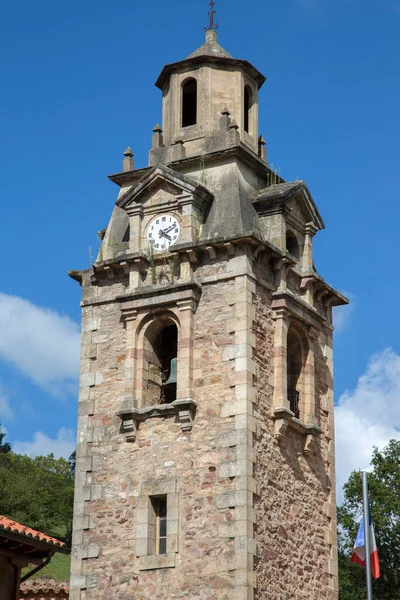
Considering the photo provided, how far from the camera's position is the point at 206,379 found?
28.3 metres

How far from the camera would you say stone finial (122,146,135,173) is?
1288 inches

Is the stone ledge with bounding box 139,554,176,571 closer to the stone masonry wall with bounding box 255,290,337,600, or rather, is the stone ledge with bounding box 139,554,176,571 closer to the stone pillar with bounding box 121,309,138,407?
the stone masonry wall with bounding box 255,290,337,600

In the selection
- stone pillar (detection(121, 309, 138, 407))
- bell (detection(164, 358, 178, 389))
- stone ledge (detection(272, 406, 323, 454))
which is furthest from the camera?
bell (detection(164, 358, 178, 389))

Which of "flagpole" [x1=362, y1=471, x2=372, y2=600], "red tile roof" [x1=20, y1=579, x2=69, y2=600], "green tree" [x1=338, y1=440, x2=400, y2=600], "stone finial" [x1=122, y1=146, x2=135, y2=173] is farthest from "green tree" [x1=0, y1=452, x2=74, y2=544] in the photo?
"flagpole" [x1=362, y1=471, x2=372, y2=600]

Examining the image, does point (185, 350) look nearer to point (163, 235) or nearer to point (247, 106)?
point (163, 235)

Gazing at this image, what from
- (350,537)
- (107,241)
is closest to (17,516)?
(350,537)

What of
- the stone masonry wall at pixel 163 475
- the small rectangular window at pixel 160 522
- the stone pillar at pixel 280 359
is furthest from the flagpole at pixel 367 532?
the small rectangular window at pixel 160 522

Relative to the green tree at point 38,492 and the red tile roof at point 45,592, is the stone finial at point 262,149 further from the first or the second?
the green tree at point 38,492

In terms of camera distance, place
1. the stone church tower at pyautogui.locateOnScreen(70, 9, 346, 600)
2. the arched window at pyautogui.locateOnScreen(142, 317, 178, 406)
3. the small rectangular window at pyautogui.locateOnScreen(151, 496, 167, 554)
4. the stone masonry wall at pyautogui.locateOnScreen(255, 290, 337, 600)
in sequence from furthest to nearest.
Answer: the arched window at pyautogui.locateOnScreen(142, 317, 178, 406) → the small rectangular window at pyautogui.locateOnScreen(151, 496, 167, 554) → the stone masonry wall at pyautogui.locateOnScreen(255, 290, 337, 600) → the stone church tower at pyautogui.locateOnScreen(70, 9, 346, 600)

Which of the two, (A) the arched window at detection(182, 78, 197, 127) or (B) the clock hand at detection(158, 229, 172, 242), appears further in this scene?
(A) the arched window at detection(182, 78, 197, 127)

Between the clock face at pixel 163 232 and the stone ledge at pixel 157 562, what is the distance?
736 centimetres

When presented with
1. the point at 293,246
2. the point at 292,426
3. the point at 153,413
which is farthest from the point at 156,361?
the point at 293,246

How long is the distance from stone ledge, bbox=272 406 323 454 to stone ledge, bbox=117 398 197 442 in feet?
6.42

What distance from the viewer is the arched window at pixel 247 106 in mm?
33219
